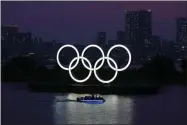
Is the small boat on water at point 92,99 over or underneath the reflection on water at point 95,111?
over

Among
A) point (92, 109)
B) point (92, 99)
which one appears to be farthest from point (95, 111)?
point (92, 99)

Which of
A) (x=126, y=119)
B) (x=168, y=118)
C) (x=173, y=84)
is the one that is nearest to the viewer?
(x=126, y=119)

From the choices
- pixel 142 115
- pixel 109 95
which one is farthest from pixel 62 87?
pixel 142 115

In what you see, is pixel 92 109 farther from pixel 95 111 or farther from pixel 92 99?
pixel 92 99

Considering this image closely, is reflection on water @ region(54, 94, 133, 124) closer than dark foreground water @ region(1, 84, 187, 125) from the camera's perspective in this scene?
Yes

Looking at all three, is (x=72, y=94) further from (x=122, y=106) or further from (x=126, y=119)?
(x=126, y=119)

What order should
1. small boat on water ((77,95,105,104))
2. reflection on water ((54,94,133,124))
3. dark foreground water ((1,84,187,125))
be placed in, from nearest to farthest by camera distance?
reflection on water ((54,94,133,124)), dark foreground water ((1,84,187,125)), small boat on water ((77,95,105,104))

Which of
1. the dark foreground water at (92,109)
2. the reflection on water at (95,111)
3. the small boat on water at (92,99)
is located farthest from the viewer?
the small boat on water at (92,99)
